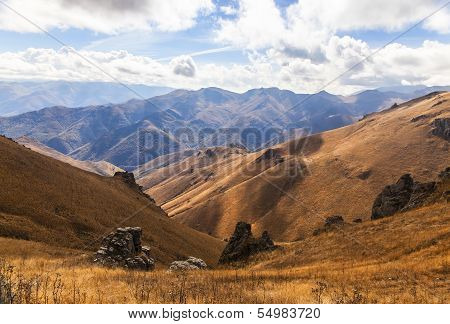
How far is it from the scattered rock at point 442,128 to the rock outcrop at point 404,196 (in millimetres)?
124226

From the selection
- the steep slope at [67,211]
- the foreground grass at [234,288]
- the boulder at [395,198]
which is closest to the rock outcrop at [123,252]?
the foreground grass at [234,288]

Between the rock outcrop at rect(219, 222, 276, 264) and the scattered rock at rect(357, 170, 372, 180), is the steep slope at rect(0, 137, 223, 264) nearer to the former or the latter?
the rock outcrop at rect(219, 222, 276, 264)

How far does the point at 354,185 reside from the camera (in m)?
146

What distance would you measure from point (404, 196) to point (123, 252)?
36764mm

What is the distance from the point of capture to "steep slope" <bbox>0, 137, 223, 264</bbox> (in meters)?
44.9

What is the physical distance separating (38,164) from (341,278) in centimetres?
6213

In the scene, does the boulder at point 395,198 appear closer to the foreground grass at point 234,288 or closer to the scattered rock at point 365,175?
the foreground grass at point 234,288

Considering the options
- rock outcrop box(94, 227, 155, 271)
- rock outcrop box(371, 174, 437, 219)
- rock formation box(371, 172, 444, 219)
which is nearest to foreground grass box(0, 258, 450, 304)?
rock outcrop box(94, 227, 155, 271)

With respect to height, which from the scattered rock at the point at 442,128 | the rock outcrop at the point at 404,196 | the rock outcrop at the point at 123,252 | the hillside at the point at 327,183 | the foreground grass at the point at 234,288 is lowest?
the foreground grass at the point at 234,288

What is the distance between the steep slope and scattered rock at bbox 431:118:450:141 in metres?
127

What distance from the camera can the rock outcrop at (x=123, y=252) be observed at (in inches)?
1113

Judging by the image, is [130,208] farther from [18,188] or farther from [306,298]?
[306,298]

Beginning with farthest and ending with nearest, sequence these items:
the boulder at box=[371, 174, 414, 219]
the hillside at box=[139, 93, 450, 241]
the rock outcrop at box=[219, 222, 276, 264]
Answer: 1. the hillside at box=[139, 93, 450, 241]
2. the boulder at box=[371, 174, 414, 219]
3. the rock outcrop at box=[219, 222, 276, 264]

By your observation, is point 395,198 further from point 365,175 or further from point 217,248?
point 365,175
